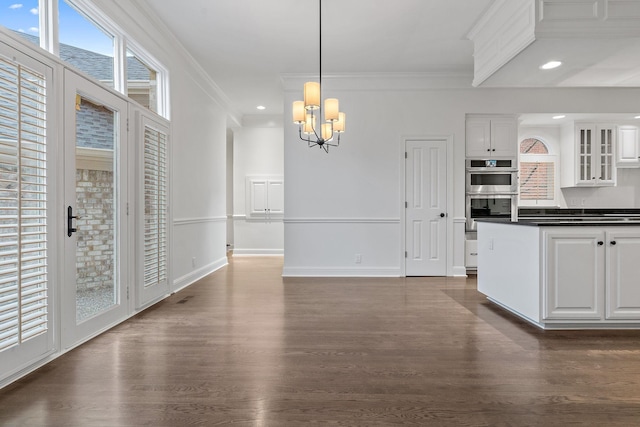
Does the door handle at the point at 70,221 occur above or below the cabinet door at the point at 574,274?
above

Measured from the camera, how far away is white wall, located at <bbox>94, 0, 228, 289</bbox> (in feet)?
12.6

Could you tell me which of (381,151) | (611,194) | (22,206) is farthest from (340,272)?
(611,194)

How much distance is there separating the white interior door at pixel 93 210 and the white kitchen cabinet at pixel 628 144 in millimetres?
7509

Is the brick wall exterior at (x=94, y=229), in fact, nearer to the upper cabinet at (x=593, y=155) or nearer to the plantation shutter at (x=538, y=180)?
the plantation shutter at (x=538, y=180)

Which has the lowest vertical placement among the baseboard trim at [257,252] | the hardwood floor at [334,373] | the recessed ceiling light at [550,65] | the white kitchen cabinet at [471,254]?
the hardwood floor at [334,373]

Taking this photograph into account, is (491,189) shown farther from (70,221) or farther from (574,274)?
(70,221)

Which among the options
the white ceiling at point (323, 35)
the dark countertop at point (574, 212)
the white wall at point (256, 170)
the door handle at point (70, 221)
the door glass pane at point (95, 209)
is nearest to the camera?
the door handle at point (70, 221)

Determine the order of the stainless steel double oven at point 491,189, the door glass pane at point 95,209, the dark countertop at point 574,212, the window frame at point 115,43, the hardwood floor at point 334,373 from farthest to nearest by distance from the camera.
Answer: the dark countertop at point 574,212, the stainless steel double oven at point 491,189, the door glass pane at point 95,209, the window frame at point 115,43, the hardwood floor at point 334,373

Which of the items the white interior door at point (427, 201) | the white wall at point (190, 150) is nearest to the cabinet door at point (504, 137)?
the white interior door at point (427, 201)

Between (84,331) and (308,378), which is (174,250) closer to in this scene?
(84,331)

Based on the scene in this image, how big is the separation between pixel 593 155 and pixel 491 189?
6.99ft

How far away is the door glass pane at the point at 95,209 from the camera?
2766 millimetres

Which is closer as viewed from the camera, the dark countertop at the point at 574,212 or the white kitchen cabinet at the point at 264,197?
the dark countertop at the point at 574,212

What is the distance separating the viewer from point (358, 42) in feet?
14.6
